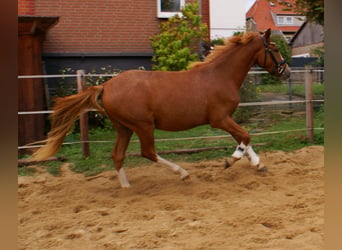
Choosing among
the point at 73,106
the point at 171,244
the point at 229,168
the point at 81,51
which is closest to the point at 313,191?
the point at 229,168

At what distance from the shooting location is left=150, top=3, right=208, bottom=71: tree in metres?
8.73

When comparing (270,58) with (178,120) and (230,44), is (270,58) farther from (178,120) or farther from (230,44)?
(178,120)

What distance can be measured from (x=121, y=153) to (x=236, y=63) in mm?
1919

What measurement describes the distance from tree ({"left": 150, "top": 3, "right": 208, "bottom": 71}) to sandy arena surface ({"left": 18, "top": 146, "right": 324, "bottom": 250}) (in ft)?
10.5

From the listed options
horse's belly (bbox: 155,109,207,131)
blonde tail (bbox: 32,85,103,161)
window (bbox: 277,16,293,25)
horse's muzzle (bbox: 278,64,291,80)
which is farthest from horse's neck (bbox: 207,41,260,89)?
window (bbox: 277,16,293,25)

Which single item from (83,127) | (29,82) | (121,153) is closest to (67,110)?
(121,153)

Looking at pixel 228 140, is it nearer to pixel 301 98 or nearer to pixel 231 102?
pixel 231 102

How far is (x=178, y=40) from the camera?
29.3 feet

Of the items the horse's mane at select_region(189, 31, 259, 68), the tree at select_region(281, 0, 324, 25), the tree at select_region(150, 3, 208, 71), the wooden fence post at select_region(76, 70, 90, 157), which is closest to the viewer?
the horse's mane at select_region(189, 31, 259, 68)

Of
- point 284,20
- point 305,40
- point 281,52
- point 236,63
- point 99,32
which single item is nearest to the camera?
point 236,63

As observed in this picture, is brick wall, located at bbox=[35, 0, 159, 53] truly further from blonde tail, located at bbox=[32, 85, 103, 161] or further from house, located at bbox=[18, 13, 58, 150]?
blonde tail, located at bbox=[32, 85, 103, 161]

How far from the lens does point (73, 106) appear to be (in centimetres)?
504

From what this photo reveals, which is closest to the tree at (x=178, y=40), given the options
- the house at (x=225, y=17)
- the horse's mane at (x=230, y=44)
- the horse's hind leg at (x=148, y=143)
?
the house at (x=225, y=17)
